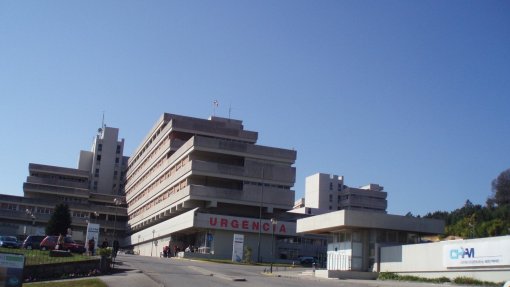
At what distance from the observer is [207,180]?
82.8 m

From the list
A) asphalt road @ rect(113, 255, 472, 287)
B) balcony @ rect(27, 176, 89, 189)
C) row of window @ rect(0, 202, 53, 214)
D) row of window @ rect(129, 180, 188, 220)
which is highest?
balcony @ rect(27, 176, 89, 189)

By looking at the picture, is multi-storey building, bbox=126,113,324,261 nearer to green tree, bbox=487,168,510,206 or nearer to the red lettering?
the red lettering

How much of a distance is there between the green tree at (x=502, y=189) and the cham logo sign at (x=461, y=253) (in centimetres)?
10120

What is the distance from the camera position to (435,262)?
33.2m

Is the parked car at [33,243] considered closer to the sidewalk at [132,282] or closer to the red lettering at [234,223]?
the sidewalk at [132,282]

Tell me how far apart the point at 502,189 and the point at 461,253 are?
340ft

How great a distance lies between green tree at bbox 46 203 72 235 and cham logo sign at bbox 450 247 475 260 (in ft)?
237

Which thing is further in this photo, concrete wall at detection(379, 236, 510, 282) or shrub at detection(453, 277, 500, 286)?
shrub at detection(453, 277, 500, 286)

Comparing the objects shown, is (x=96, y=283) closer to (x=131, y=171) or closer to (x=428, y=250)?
(x=428, y=250)

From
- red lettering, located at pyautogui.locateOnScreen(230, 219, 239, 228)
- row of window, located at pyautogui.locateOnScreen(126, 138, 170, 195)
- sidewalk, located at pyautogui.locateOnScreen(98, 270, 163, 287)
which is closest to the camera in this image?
sidewalk, located at pyautogui.locateOnScreen(98, 270, 163, 287)

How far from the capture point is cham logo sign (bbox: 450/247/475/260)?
29.9 m

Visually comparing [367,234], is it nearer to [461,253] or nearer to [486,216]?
[461,253]

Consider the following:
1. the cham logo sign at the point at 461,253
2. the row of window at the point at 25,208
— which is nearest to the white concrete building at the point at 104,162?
the row of window at the point at 25,208

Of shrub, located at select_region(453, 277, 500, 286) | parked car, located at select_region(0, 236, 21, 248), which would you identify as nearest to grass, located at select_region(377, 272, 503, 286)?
shrub, located at select_region(453, 277, 500, 286)
